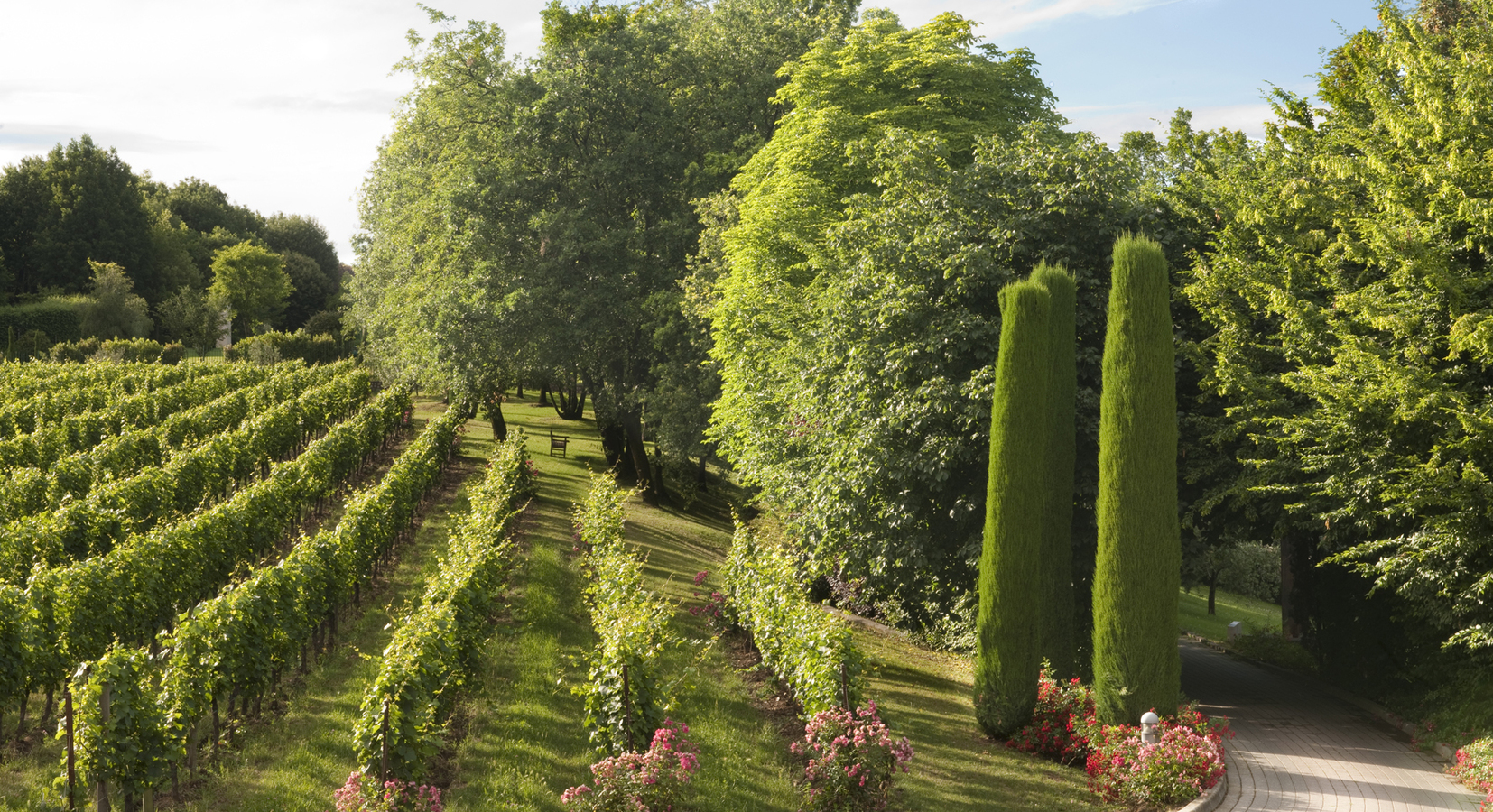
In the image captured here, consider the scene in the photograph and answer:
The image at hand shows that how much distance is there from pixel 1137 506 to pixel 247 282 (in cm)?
7157

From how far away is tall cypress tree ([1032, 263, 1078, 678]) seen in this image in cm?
1245

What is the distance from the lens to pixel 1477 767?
10742 millimetres

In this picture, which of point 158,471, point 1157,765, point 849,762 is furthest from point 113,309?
point 1157,765

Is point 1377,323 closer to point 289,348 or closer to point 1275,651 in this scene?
point 1275,651

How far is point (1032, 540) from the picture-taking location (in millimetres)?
11828

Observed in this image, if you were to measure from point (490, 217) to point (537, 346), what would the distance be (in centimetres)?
398

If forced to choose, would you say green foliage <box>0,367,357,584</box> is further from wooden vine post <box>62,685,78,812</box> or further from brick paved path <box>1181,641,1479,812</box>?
brick paved path <box>1181,641,1479,812</box>

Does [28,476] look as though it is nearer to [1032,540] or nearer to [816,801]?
[816,801]

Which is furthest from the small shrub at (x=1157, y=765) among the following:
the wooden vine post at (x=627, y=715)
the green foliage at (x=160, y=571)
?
the green foliage at (x=160, y=571)

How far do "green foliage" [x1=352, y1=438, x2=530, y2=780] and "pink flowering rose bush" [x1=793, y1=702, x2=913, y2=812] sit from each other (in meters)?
3.54

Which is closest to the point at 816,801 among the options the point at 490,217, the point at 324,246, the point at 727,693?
the point at 727,693

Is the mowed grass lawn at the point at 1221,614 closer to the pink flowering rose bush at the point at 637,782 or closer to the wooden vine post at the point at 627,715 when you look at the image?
the wooden vine post at the point at 627,715

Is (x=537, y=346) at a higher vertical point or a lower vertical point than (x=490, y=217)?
lower

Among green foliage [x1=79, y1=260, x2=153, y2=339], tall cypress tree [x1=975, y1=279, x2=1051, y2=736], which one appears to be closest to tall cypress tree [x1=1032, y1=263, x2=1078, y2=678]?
tall cypress tree [x1=975, y1=279, x2=1051, y2=736]
